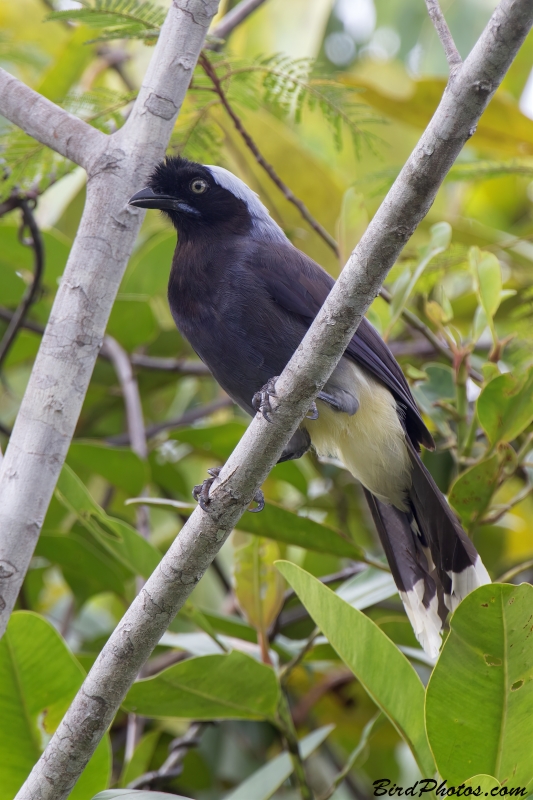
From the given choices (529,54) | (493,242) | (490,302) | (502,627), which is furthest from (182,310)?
(529,54)

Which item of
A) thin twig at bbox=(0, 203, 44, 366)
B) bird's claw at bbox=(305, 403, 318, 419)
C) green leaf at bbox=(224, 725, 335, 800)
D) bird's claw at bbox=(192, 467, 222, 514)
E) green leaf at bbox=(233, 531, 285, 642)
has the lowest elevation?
green leaf at bbox=(224, 725, 335, 800)

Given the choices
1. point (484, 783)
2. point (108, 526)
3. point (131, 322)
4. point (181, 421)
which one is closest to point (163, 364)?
point (181, 421)

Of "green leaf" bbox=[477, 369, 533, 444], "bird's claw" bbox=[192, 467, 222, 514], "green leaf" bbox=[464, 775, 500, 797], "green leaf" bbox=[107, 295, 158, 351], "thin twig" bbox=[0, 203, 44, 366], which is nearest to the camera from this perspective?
"green leaf" bbox=[464, 775, 500, 797]

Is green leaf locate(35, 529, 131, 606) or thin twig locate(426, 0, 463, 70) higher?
thin twig locate(426, 0, 463, 70)

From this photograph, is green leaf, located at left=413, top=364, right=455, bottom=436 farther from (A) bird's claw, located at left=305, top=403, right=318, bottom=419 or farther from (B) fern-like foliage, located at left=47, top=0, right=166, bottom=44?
(B) fern-like foliage, located at left=47, top=0, right=166, bottom=44

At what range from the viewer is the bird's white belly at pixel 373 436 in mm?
2906

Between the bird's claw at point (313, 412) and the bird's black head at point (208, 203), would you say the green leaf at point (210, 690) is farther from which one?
the bird's black head at point (208, 203)

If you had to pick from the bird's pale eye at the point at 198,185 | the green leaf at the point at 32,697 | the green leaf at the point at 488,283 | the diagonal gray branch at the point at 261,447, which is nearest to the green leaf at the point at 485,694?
the diagonal gray branch at the point at 261,447

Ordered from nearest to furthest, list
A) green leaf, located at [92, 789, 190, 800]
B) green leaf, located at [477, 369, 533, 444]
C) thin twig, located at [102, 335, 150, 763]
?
→ green leaf, located at [92, 789, 190, 800], green leaf, located at [477, 369, 533, 444], thin twig, located at [102, 335, 150, 763]

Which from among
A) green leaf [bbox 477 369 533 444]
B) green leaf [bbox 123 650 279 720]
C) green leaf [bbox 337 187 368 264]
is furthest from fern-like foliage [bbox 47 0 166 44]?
green leaf [bbox 123 650 279 720]

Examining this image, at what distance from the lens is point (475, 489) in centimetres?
259

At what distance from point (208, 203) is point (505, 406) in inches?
50.7

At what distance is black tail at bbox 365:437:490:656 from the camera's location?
8.65 ft

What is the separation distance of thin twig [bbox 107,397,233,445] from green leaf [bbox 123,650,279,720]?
1616mm
